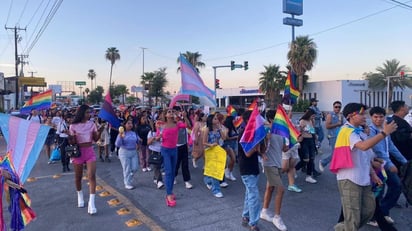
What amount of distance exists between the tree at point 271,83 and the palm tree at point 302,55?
445 centimetres

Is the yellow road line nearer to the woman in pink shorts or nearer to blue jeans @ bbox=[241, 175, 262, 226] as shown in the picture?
the woman in pink shorts

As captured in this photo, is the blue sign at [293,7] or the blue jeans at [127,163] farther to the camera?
the blue sign at [293,7]

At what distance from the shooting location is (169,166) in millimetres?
5539

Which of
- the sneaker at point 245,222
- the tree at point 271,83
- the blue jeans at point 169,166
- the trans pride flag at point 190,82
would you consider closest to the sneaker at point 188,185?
the blue jeans at point 169,166

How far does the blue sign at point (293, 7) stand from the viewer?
26891 millimetres

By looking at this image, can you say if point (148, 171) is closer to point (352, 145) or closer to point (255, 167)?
point (255, 167)

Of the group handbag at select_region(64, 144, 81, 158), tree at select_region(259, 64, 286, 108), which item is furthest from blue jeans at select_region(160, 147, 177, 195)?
tree at select_region(259, 64, 286, 108)

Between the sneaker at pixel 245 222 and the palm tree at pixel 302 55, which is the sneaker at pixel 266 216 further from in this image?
the palm tree at pixel 302 55

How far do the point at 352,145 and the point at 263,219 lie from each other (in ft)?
6.07

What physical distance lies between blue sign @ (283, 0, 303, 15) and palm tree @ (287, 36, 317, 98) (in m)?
9.08

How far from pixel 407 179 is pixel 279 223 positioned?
6.52 ft

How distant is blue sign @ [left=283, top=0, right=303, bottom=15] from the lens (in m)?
26.9

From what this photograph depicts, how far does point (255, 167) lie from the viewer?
4289 mm

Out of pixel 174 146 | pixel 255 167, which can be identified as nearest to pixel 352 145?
pixel 255 167
